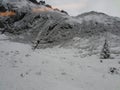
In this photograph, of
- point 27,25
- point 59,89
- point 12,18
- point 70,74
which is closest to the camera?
point 59,89

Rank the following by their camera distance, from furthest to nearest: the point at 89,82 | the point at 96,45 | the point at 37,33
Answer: the point at 37,33, the point at 96,45, the point at 89,82

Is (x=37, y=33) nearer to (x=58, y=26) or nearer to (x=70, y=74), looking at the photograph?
(x=58, y=26)

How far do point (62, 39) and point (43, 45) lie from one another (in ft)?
16.2

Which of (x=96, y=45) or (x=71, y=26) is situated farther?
(x=71, y=26)

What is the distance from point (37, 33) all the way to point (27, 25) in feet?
30.9

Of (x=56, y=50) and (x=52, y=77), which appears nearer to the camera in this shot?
(x=52, y=77)

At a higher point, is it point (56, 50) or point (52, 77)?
point (52, 77)

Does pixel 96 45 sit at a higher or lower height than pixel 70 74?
lower

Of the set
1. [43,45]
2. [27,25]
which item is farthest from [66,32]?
[27,25]

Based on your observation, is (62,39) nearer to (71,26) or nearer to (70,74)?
(71,26)

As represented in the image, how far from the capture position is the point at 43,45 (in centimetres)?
4022

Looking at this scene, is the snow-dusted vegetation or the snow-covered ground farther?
the snow-dusted vegetation

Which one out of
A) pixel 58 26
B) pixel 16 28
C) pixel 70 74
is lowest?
pixel 16 28

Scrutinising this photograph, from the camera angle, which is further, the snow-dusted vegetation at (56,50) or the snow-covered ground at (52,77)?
the snow-dusted vegetation at (56,50)
